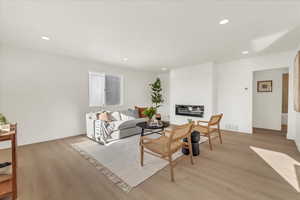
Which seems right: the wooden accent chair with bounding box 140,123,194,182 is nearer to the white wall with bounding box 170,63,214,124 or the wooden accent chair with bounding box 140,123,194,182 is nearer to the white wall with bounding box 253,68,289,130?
the white wall with bounding box 170,63,214,124

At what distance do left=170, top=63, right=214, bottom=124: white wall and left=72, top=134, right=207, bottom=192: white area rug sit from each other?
2798 mm

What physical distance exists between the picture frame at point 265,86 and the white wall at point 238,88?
1037 mm

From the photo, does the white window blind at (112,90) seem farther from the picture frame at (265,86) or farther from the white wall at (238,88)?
the picture frame at (265,86)

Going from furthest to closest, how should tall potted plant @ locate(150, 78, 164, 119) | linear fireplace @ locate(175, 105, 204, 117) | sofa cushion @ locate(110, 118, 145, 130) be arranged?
tall potted plant @ locate(150, 78, 164, 119)
linear fireplace @ locate(175, 105, 204, 117)
sofa cushion @ locate(110, 118, 145, 130)

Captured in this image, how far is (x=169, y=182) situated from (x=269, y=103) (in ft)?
16.9

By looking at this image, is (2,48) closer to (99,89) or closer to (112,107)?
(99,89)

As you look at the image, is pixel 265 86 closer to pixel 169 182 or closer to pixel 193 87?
pixel 193 87

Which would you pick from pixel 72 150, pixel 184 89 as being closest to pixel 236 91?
pixel 184 89

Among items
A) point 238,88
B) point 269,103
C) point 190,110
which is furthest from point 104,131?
point 269,103

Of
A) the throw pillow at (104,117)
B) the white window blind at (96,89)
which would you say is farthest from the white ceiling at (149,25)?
the throw pillow at (104,117)

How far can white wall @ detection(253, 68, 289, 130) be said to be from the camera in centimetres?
453

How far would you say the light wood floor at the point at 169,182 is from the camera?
161cm

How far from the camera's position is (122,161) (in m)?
2.45

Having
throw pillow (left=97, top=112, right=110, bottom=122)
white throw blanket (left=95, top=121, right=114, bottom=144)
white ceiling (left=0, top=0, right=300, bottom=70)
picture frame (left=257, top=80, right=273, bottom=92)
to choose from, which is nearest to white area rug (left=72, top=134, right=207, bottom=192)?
white throw blanket (left=95, top=121, right=114, bottom=144)
